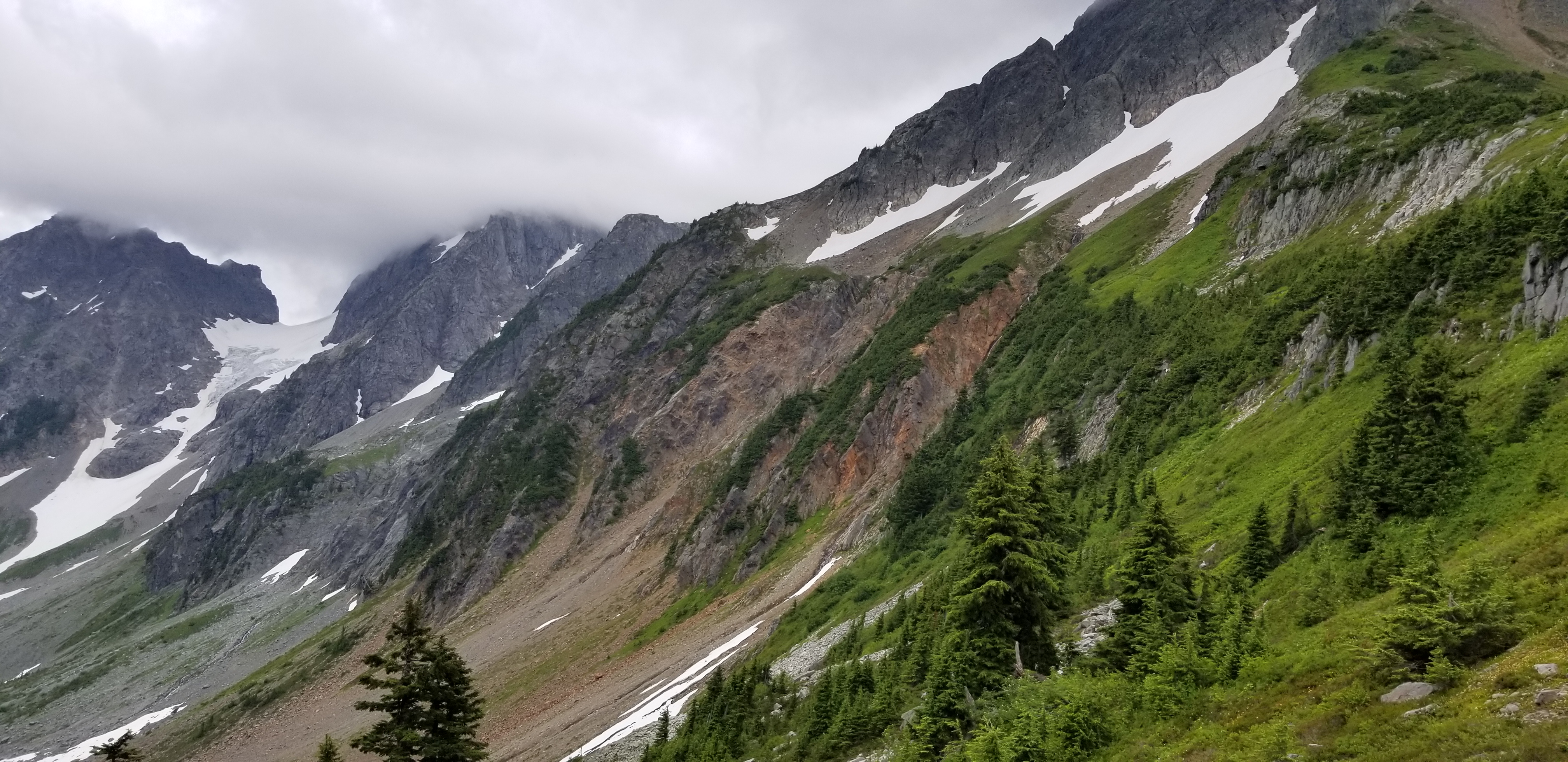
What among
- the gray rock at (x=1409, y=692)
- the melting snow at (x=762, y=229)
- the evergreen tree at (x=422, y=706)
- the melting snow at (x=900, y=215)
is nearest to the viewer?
the gray rock at (x=1409, y=692)

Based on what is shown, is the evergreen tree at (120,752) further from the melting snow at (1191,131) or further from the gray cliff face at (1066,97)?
the gray cliff face at (1066,97)

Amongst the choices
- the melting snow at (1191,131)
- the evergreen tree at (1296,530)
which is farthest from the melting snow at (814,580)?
the melting snow at (1191,131)

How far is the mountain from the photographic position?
50.3 ft

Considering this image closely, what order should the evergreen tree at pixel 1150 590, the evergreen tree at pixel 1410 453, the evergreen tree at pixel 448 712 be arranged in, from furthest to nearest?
the evergreen tree at pixel 448 712
the evergreen tree at pixel 1410 453
the evergreen tree at pixel 1150 590

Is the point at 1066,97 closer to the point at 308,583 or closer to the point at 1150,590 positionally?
the point at 1150,590

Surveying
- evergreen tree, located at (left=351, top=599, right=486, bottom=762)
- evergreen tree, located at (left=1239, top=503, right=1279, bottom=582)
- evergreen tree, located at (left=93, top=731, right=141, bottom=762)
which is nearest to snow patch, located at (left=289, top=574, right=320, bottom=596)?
evergreen tree, located at (left=93, top=731, right=141, bottom=762)

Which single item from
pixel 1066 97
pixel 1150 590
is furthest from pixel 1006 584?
pixel 1066 97

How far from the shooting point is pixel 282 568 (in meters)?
181

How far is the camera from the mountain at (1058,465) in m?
15.3

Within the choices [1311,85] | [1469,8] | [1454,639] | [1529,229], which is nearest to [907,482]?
[1529,229]

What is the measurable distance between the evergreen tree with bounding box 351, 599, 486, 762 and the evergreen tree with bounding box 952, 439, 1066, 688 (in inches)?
525

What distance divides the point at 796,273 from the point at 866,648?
339 ft

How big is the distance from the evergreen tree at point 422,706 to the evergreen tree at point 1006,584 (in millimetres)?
13341

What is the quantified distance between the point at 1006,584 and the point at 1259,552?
20.9 ft
